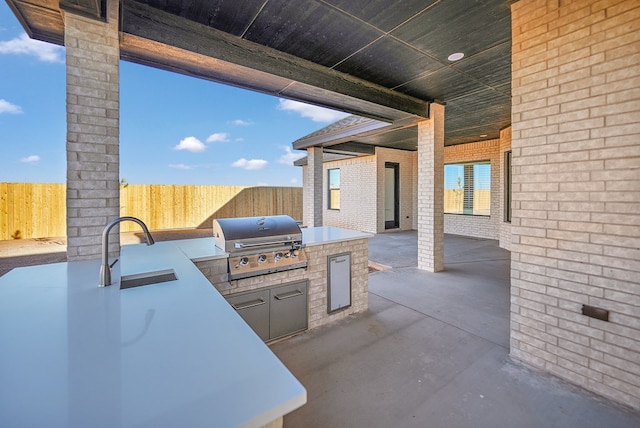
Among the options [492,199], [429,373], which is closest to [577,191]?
[429,373]

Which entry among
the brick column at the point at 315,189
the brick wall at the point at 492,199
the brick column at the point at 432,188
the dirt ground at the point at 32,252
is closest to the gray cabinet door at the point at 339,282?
the brick column at the point at 432,188

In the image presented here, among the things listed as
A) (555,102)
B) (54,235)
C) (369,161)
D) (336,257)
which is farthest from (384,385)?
(54,235)

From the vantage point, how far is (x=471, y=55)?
368 cm

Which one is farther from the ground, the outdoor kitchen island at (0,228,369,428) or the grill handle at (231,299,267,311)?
the outdoor kitchen island at (0,228,369,428)

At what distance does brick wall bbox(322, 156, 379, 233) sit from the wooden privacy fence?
3.15 metres

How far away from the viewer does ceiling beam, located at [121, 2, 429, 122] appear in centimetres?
278

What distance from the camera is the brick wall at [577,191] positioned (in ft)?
6.35

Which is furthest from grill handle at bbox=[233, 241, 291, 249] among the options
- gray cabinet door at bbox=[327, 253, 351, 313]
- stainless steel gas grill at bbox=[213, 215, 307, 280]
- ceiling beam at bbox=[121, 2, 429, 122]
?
ceiling beam at bbox=[121, 2, 429, 122]

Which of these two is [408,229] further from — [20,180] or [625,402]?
→ [20,180]

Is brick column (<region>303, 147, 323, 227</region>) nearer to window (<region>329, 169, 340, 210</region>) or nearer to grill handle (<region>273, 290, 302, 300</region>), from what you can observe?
window (<region>329, 169, 340, 210</region>)

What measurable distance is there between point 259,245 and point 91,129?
5.94ft

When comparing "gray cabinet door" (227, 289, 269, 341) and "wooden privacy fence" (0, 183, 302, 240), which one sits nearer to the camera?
"gray cabinet door" (227, 289, 269, 341)

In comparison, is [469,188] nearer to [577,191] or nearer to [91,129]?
[577,191]

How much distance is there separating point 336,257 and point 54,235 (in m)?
11.1
